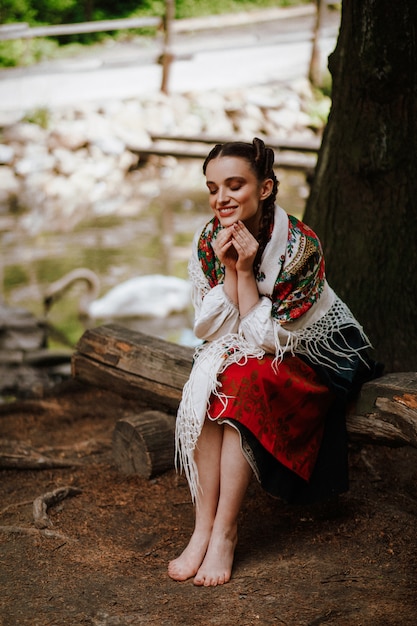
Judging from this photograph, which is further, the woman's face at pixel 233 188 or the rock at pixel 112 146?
the rock at pixel 112 146

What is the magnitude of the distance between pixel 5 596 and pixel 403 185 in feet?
8.29

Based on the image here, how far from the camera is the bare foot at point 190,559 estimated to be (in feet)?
9.16

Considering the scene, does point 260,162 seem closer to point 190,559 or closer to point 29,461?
point 190,559

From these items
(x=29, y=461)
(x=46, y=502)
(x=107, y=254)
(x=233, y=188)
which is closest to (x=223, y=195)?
(x=233, y=188)

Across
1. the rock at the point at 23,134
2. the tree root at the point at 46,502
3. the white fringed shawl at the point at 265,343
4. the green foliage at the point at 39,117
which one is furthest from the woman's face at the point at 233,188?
the green foliage at the point at 39,117

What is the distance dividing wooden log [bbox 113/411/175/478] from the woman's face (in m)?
1.18

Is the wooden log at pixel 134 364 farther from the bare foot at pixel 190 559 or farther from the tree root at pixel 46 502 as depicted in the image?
the bare foot at pixel 190 559

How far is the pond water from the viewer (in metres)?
7.41

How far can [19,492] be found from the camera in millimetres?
3578

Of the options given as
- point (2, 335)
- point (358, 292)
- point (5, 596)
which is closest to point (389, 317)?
point (358, 292)

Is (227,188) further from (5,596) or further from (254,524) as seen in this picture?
(5,596)

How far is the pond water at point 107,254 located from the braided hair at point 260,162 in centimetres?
397

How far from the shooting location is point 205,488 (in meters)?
2.84

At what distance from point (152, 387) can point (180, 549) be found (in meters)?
0.88
